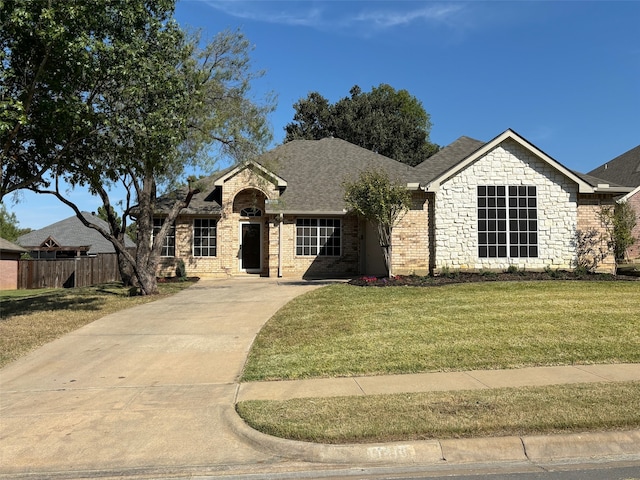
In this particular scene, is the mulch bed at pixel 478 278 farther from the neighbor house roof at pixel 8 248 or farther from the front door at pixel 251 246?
the neighbor house roof at pixel 8 248

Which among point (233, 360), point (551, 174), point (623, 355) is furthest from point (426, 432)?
point (551, 174)

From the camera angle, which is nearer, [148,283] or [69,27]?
[69,27]

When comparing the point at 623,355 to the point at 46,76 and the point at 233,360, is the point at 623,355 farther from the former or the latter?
the point at 46,76

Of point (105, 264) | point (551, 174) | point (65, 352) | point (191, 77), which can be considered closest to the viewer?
point (65, 352)

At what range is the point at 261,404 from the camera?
603 cm

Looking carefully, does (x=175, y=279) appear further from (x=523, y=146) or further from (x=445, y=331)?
(x=523, y=146)

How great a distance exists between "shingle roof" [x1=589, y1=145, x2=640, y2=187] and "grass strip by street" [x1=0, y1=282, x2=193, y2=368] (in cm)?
2789

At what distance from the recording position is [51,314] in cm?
1278

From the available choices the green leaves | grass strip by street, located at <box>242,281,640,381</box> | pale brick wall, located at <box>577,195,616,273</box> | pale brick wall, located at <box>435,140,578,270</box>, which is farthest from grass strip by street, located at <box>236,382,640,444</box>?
pale brick wall, located at <box>577,195,616,273</box>

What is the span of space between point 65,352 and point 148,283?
24.2ft

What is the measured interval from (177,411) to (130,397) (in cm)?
98

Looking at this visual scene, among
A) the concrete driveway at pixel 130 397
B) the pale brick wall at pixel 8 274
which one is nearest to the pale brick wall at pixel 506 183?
the concrete driveway at pixel 130 397

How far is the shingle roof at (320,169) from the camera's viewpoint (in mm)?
21141

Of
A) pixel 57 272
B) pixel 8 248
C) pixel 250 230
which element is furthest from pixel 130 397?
pixel 8 248
